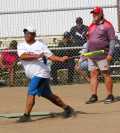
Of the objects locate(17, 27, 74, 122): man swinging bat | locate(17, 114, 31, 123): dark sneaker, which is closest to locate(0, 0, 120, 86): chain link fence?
locate(17, 27, 74, 122): man swinging bat

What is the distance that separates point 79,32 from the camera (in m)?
16.0

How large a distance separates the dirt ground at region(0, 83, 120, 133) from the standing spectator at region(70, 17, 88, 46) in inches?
83.5

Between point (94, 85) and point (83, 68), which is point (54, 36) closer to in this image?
point (83, 68)

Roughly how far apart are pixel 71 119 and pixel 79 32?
565cm

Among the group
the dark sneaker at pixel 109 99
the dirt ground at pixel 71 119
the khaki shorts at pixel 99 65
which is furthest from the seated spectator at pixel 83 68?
the dark sneaker at pixel 109 99

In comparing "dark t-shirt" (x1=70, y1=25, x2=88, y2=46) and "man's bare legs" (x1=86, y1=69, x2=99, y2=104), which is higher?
"dark t-shirt" (x1=70, y1=25, x2=88, y2=46)

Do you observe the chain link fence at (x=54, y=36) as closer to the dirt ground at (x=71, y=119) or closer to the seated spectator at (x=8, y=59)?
the seated spectator at (x=8, y=59)

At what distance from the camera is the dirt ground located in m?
9.82

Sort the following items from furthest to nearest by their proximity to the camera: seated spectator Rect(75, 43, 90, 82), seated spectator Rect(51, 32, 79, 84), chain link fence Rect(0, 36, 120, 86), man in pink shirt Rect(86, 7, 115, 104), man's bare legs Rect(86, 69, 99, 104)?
seated spectator Rect(51, 32, 79, 84) < chain link fence Rect(0, 36, 120, 86) < seated spectator Rect(75, 43, 90, 82) < man's bare legs Rect(86, 69, 99, 104) < man in pink shirt Rect(86, 7, 115, 104)

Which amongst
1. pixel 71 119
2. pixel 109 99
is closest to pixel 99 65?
pixel 109 99

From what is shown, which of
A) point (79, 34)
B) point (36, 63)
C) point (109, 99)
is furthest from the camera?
point (79, 34)

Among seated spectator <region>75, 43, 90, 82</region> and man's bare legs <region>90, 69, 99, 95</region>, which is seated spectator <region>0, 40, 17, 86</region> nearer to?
seated spectator <region>75, 43, 90, 82</region>

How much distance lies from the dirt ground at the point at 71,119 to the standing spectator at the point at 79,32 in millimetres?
2120

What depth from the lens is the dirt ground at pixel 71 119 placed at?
32.2 feet
